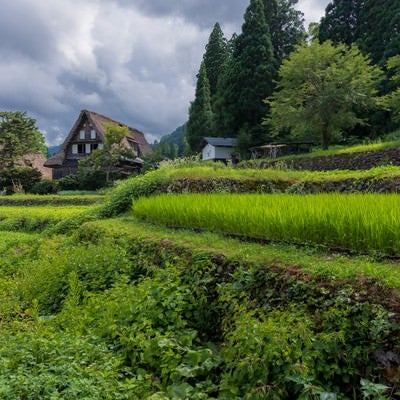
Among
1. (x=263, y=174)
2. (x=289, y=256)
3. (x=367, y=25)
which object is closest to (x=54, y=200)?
(x=263, y=174)

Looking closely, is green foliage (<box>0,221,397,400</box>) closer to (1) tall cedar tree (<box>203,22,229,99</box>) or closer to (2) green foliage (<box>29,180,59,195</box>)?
(2) green foliage (<box>29,180,59,195</box>)

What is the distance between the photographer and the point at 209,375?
272 centimetres

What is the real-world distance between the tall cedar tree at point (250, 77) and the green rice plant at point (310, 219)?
24.6 m

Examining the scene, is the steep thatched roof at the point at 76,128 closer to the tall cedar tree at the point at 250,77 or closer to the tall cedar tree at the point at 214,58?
the tall cedar tree at the point at 250,77

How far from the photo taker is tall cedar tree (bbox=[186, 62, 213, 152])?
3559 centimetres

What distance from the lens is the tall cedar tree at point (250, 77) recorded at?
96.1ft

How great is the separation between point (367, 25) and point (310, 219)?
28.7m

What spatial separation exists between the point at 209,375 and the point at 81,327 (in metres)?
1.32

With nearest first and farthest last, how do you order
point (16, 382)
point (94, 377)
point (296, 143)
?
point (16, 382), point (94, 377), point (296, 143)

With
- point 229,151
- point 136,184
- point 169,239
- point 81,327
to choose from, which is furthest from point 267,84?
point 81,327

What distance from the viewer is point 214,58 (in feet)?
127

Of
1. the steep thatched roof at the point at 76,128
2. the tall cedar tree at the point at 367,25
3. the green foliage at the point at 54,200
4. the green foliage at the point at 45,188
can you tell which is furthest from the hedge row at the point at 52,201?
the tall cedar tree at the point at 367,25

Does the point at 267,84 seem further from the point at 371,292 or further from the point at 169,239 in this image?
the point at 371,292

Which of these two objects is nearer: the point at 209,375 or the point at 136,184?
the point at 209,375
